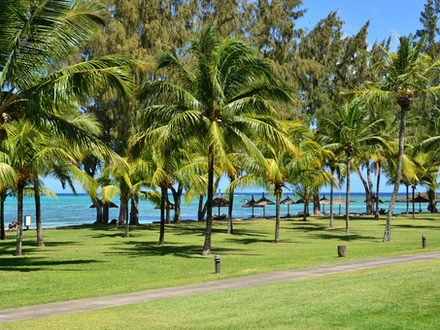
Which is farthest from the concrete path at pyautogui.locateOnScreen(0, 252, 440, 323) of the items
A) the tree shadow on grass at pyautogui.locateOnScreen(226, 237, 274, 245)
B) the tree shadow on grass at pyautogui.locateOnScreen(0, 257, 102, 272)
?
the tree shadow on grass at pyautogui.locateOnScreen(226, 237, 274, 245)

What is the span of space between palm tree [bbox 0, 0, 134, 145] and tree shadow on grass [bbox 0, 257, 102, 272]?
561 cm

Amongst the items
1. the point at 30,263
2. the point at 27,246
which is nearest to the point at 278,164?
the point at 27,246

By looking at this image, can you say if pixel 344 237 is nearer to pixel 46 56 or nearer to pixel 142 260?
pixel 142 260

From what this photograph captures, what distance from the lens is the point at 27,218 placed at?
37875 mm

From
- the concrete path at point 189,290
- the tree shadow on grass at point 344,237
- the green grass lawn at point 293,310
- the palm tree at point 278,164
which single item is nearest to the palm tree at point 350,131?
the tree shadow on grass at point 344,237

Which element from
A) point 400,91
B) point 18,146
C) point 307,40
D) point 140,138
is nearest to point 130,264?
point 140,138

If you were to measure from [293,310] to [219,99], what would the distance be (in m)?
12.0

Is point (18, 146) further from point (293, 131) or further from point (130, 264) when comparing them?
point (293, 131)

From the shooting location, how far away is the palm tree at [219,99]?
19.6 metres

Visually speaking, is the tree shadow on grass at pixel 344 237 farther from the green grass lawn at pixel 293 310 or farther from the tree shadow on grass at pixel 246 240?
the green grass lawn at pixel 293 310

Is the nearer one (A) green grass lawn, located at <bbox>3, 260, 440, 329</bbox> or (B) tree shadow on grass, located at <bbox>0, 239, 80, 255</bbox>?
(A) green grass lawn, located at <bbox>3, 260, 440, 329</bbox>

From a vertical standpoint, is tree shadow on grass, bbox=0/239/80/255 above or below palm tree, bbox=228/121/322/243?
below

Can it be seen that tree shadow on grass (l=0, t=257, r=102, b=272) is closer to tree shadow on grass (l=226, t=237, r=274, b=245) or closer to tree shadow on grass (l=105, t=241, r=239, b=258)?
tree shadow on grass (l=105, t=241, r=239, b=258)

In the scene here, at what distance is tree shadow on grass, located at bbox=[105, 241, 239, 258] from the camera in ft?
71.6
